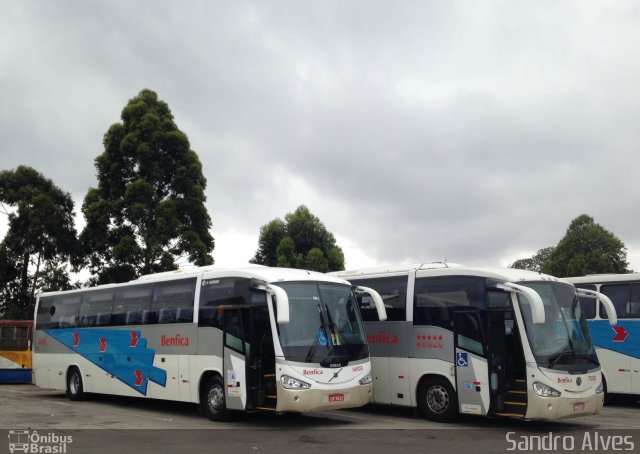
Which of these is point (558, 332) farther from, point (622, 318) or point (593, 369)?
point (622, 318)

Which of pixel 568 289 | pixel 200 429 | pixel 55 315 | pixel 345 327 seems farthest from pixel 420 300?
pixel 55 315

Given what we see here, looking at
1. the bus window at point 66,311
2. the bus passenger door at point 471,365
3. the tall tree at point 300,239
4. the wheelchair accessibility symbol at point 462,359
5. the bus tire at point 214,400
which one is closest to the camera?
the bus passenger door at point 471,365

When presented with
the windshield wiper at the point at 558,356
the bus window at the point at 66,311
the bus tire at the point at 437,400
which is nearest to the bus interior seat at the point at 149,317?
the bus window at the point at 66,311

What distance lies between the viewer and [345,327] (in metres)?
15.7

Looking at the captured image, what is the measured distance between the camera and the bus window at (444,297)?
50.8 feet

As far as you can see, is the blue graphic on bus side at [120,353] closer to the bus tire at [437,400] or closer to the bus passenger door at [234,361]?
the bus passenger door at [234,361]

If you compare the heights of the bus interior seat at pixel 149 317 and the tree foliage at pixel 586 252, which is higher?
the tree foliage at pixel 586 252

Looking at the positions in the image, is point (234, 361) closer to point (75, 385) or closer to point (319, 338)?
point (319, 338)

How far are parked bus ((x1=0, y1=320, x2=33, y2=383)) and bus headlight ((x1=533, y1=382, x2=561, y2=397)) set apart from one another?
22.3 metres

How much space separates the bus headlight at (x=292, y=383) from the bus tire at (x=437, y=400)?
3189 mm

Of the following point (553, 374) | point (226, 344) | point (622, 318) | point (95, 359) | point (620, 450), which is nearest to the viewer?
point (620, 450)

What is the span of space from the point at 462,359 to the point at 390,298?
2771 millimetres

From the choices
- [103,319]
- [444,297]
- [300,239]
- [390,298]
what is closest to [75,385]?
[103,319]

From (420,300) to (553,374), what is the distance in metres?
3.70
